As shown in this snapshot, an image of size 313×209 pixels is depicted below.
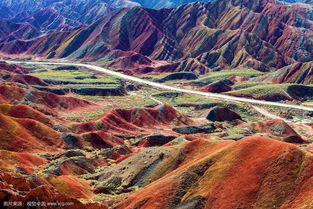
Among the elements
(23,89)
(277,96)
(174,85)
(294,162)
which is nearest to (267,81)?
(277,96)

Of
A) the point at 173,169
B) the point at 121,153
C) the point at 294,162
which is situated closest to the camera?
the point at 294,162

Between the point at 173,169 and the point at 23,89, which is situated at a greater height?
the point at 173,169

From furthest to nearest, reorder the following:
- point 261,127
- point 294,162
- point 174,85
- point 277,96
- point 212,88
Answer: point 174,85 < point 212,88 < point 277,96 < point 261,127 < point 294,162

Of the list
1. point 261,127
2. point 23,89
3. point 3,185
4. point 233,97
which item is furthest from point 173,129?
point 3,185

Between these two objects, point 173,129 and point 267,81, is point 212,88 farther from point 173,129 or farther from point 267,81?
point 173,129

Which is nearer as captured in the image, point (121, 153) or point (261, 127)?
point (121, 153)

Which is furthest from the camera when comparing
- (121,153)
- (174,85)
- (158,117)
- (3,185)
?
(174,85)

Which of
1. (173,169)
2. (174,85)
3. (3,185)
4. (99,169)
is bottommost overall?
(174,85)

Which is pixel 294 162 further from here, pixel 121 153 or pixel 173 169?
pixel 121 153

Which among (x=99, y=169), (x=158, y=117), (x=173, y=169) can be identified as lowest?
(x=158, y=117)
